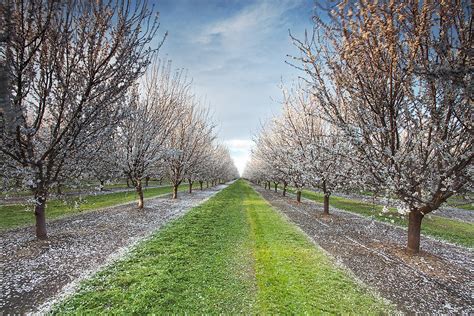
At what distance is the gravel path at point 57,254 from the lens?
6.45m

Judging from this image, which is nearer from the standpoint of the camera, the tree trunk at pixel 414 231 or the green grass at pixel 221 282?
the green grass at pixel 221 282

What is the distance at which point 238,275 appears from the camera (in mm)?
7836

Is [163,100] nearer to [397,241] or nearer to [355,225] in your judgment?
[355,225]

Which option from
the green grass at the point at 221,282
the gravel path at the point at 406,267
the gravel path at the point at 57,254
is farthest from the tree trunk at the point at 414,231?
the gravel path at the point at 57,254

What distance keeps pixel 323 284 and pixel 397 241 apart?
7568 millimetres

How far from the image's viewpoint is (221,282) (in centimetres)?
733

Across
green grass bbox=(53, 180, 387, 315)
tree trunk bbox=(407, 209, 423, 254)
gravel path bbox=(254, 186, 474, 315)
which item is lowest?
gravel path bbox=(254, 186, 474, 315)

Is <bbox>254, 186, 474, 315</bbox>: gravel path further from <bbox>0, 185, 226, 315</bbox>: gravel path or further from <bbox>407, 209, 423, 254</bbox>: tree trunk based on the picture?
<bbox>0, 185, 226, 315</bbox>: gravel path

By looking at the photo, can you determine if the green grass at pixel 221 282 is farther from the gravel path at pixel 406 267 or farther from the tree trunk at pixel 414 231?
the tree trunk at pixel 414 231

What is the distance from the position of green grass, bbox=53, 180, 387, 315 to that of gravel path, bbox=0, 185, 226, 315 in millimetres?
773

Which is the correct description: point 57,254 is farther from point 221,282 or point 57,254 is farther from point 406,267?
point 406,267

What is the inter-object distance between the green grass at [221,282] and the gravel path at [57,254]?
2.54ft

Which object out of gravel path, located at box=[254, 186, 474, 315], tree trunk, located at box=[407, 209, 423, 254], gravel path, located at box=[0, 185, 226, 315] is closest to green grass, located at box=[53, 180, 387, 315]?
gravel path, located at box=[0, 185, 226, 315]

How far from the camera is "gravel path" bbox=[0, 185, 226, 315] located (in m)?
6.45
